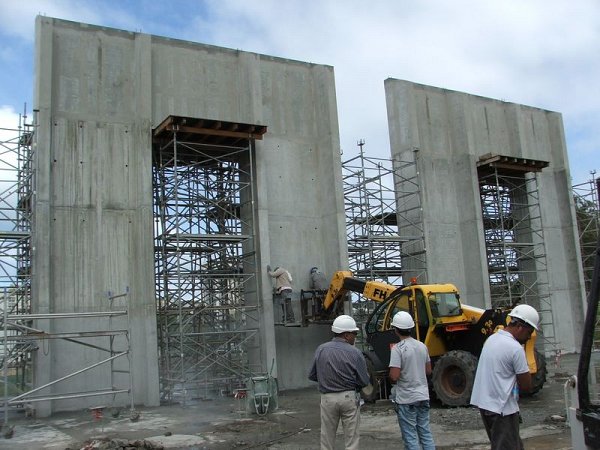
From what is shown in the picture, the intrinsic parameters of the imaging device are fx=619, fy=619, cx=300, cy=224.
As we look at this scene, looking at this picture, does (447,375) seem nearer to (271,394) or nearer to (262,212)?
(271,394)

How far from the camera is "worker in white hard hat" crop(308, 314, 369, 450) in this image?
21.2ft

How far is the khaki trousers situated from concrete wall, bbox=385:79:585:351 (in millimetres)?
15343

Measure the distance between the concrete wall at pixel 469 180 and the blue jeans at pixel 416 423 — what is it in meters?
15.0

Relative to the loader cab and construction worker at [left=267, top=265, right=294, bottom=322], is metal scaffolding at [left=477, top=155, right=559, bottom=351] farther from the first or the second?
the loader cab

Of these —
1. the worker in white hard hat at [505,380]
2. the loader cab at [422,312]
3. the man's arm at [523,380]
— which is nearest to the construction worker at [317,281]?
the loader cab at [422,312]

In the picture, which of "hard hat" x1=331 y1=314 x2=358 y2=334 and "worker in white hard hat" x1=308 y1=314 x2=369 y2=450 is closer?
"worker in white hard hat" x1=308 y1=314 x2=369 y2=450

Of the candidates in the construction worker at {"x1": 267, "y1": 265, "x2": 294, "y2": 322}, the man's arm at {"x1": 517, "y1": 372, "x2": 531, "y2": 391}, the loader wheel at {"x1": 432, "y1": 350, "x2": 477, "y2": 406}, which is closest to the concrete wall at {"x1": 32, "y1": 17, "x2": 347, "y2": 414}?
the construction worker at {"x1": 267, "y1": 265, "x2": 294, "y2": 322}

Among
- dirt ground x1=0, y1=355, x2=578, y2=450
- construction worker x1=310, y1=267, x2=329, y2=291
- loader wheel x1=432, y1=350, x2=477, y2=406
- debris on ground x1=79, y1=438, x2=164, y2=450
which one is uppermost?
construction worker x1=310, y1=267, x2=329, y2=291

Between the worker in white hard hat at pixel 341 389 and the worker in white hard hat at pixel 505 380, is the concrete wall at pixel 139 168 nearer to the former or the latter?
the worker in white hard hat at pixel 341 389

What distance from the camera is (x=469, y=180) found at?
74.7 feet

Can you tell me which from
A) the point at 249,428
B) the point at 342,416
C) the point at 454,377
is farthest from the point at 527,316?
the point at 454,377

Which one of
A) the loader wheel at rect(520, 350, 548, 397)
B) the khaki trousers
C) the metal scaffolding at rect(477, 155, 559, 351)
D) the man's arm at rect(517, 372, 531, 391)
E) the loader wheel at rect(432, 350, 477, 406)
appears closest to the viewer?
the man's arm at rect(517, 372, 531, 391)

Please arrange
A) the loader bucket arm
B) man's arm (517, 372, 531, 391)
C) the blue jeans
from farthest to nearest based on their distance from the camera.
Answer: the loader bucket arm, the blue jeans, man's arm (517, 372, 531, 391)

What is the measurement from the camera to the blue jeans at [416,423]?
21.5 ft
